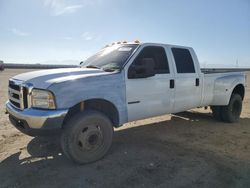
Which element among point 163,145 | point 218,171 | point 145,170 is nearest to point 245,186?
point 218,171

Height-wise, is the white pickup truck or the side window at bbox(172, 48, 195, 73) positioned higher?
the side window at bbox(172, 48, 195, 73)

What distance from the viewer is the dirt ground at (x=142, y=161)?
3793 mm

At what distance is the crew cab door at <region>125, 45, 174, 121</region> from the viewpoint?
4816 millimetres

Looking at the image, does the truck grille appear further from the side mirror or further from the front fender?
the side mirror

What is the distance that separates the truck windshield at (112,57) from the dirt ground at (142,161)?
5.23ft

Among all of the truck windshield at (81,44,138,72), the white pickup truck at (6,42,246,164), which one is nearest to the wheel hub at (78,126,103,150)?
the white pickup truck at (6,42,246,164)

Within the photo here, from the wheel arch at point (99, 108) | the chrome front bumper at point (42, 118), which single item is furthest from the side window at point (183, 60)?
the chrome front bumper at point (42, 118)

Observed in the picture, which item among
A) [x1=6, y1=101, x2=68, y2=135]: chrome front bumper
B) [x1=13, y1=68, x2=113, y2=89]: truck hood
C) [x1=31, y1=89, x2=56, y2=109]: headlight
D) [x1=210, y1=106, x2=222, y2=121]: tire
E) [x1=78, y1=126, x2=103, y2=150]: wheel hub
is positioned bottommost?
[x1=210, y1=106, x2=222, y2=121]: tire

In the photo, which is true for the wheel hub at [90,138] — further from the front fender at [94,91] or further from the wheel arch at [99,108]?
the front fender at [94,91]

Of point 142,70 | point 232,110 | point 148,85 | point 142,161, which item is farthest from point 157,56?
point 232,110

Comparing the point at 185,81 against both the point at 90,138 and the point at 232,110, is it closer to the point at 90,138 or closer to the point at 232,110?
the point at 232,110

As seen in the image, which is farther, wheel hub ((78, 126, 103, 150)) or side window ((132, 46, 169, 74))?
side window ((132, 46, 169, 74))

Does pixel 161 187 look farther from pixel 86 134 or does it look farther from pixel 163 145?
pixel 163 145

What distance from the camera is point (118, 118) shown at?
4.75 meters
